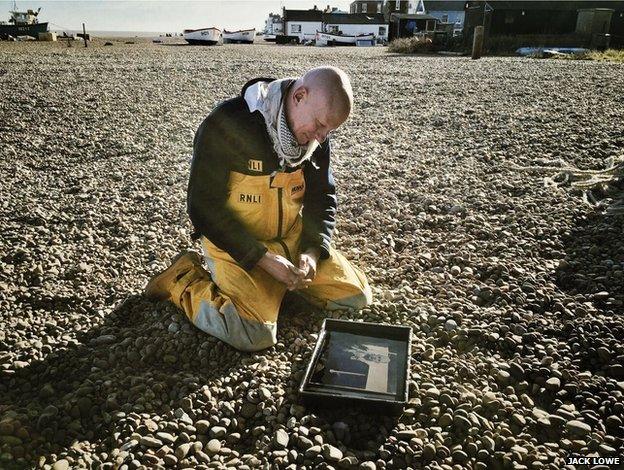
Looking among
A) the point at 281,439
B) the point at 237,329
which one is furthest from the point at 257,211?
the point at 281,439

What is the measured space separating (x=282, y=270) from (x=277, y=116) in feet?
2.87

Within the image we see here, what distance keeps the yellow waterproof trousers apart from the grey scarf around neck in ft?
0.66

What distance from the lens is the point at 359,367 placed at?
8.46 feet

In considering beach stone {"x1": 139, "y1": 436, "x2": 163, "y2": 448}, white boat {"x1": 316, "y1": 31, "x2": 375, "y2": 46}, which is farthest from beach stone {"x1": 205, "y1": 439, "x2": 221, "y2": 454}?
white boat {"x1": 316, "y1": 31, "x2": 375, "y2": 46}

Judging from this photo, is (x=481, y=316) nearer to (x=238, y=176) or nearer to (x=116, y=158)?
(x=238, y=176)

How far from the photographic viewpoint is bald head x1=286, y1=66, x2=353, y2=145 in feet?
8.23

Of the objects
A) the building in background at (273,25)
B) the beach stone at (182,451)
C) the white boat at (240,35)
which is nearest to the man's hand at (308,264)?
the beach stone at (182,451)

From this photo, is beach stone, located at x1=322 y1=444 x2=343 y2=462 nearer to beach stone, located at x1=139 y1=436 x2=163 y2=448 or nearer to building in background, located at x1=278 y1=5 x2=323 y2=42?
beach stone, located at x1=139 y1=436 x2=163 y2=448

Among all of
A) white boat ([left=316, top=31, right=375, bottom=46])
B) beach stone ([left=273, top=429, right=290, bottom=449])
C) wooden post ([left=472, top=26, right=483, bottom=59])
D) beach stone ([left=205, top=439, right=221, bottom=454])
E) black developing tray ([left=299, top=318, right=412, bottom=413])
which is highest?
white boat ([left=316, top=31, right=375, bottom=46])

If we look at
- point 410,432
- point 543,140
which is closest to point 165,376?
A: point 410,432

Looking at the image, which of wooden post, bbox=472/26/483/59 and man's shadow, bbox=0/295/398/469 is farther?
wooden post, bbox=472/26/483/59

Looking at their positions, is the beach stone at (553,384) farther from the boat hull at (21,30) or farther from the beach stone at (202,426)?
the boat hull at (21,30)

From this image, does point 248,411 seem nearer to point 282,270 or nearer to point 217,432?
point 217,432

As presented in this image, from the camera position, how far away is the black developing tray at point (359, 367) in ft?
7.64
